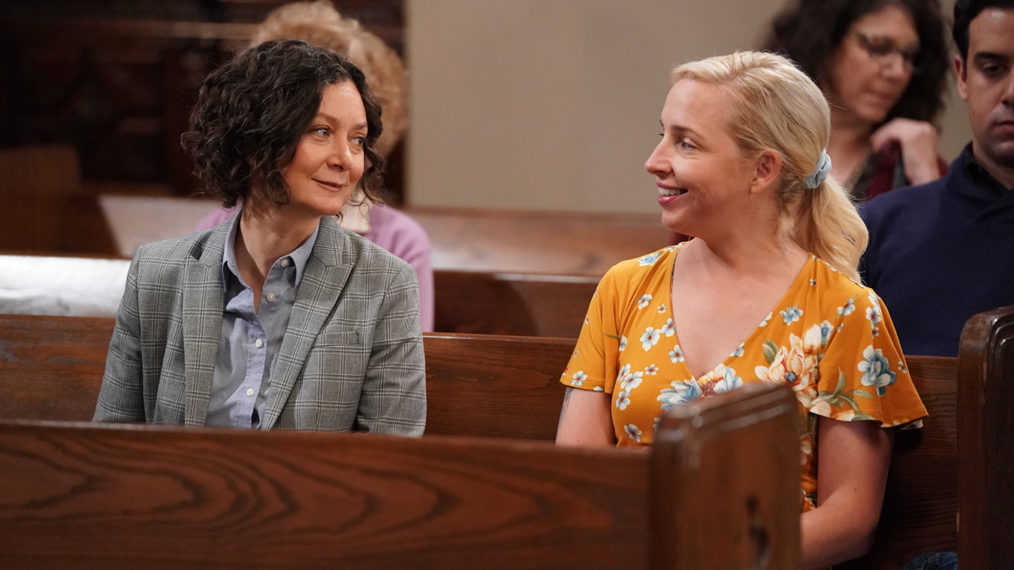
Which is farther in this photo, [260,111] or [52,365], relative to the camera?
[52,365]

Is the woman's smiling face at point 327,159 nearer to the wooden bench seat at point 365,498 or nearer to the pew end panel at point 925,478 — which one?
the wooden bench seat at point 365,498

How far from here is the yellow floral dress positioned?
67.6 inches

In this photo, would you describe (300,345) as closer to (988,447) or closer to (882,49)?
(988,447)

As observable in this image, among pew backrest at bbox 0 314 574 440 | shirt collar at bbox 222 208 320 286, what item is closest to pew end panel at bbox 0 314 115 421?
pew backrest at bbox 0 314 574 440

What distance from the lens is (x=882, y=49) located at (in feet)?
9.62

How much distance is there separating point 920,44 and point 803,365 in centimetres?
158

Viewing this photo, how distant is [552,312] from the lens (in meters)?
2.93

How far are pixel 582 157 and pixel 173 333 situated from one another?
129 inches

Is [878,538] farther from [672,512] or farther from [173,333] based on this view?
[173,333]

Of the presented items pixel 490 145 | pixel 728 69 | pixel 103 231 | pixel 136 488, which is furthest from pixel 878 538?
pixel 490 145

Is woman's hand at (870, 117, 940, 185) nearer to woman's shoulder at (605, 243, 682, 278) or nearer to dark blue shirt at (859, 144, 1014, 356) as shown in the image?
dark blue shirt at (859, 144, 1014, 356)

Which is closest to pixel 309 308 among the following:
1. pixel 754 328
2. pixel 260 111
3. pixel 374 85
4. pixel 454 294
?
pixel 260 111

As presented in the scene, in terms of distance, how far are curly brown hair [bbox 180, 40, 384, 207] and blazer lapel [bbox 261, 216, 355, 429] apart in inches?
4.8

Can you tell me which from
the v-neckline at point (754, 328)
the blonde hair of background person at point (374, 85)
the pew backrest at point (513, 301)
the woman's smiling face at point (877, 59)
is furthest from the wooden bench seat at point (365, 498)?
the woman's smiling face at point (877, 59)
